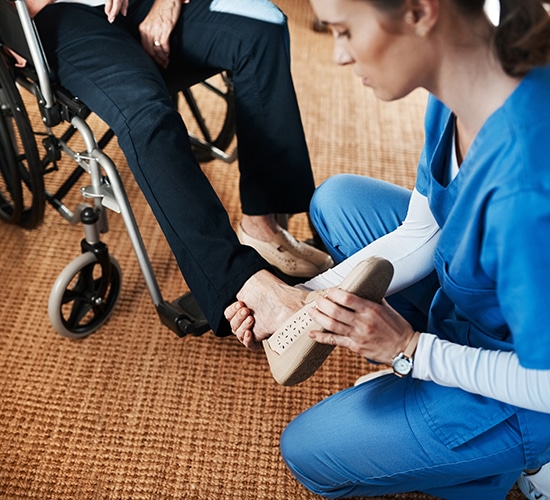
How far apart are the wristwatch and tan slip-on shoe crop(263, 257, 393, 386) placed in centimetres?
7

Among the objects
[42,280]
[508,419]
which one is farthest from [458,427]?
[42,280]

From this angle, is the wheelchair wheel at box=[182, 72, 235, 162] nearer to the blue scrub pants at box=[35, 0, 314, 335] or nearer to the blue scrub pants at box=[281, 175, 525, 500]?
the blue scrub pants at box=[35, 0, 314, 335]

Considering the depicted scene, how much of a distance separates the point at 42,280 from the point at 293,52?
4.56ft

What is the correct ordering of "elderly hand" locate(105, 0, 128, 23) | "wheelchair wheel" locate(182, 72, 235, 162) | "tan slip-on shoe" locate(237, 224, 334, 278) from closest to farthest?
"elderly hand" locate(105, 0, 128, 23) → "tan slip-on shoe" locate(237, 224, 334, 278) → "wheelchair wheel" locate(182, 72, 235, 162)

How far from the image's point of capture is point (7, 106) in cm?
143

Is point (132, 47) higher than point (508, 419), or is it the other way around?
point (132, 47)

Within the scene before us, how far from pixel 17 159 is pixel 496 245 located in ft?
3.39

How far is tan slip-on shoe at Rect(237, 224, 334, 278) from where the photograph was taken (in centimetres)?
147

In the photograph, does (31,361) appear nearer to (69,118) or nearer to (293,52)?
(69,118)

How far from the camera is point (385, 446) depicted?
1.00 meters

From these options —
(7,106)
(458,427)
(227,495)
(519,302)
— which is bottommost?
(227,495)

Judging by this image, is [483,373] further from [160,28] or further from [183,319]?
[160,28]

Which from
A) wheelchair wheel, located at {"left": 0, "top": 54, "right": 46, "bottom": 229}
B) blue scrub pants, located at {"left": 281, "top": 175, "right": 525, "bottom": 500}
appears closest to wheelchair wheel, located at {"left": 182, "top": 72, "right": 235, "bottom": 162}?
wheelchair wheel, located at {"left": 0, "top": 54, "right": 46, "bottom": 229}

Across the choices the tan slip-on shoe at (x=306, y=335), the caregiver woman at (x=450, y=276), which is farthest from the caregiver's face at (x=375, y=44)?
the tan slip-on shoe at (x=306, y=335)
